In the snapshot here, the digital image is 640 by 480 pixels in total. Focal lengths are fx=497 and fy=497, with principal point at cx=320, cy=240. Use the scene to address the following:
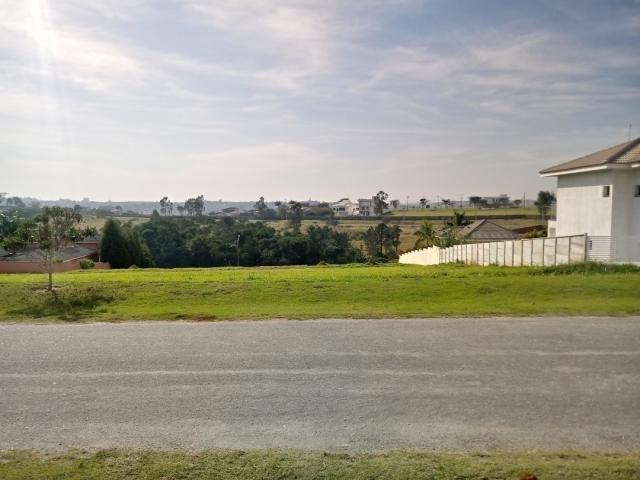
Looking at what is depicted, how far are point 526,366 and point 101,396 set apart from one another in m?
6.72

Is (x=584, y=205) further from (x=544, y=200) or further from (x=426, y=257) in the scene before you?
(x=544, y=200)

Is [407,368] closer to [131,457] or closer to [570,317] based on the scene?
[131,457]

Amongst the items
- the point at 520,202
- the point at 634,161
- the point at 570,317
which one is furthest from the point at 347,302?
the point at 520,202

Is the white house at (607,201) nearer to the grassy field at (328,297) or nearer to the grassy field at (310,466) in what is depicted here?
the grassy field at (328,297)

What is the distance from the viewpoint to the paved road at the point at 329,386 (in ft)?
19.7

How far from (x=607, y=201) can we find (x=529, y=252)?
13.2 feet

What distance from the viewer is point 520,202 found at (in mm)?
176250

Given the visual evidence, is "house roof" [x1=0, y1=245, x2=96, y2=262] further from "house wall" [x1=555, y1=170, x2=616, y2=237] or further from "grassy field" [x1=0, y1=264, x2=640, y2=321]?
"house wall" [x1=555, y1=170, x2=616, y2=237]

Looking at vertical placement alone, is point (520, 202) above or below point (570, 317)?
above

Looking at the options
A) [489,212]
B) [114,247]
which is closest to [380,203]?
[489,212]

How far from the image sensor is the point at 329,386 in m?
7.48

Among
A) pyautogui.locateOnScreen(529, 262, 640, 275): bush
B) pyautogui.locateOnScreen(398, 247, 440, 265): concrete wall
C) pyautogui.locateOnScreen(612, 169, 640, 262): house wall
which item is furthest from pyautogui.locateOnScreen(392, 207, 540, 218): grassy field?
pyautogui.locateOnScreen(529, 262, 640, 275): bush

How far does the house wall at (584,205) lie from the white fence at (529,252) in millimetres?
2481

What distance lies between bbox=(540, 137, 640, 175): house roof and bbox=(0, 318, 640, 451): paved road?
13711 mm
